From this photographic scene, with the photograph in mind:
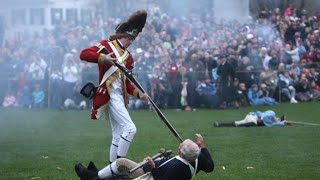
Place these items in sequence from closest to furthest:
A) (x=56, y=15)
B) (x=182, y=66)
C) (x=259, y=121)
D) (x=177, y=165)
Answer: (x=177, y=165), (x=259, y=121), (x=56, y=15), (x=182, y=66)

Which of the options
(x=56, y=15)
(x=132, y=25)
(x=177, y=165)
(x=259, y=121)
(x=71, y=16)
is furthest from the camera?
(x=71, y=16)

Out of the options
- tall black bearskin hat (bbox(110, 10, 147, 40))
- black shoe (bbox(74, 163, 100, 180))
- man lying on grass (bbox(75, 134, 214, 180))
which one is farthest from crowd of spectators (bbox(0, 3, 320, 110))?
man lying on grass (bbox(75, 134, 214, 180))

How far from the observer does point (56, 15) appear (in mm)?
24188

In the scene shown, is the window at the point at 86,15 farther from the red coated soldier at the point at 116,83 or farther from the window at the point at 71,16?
the red coated soldier at the point at 116,83

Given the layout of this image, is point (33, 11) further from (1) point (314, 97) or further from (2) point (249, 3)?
(1) point (314, 97)

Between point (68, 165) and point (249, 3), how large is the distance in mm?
8567

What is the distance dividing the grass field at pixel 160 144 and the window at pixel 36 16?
9.66 ft

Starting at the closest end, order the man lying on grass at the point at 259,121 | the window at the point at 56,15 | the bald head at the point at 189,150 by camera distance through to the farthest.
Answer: the bald head at the point at 189,150 → the man lying on grass at the point at 259,121 → the window at the point at 56,15

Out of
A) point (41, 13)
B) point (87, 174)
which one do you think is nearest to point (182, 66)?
point (41, 13)

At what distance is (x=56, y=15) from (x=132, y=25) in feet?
45.1

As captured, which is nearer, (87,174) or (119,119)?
(87,174)

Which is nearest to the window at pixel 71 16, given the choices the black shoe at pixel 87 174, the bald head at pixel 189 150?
the black shoe at pixel 87 174

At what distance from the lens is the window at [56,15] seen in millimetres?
23594

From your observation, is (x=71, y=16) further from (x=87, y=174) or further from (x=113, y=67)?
(x=87, y=174)
